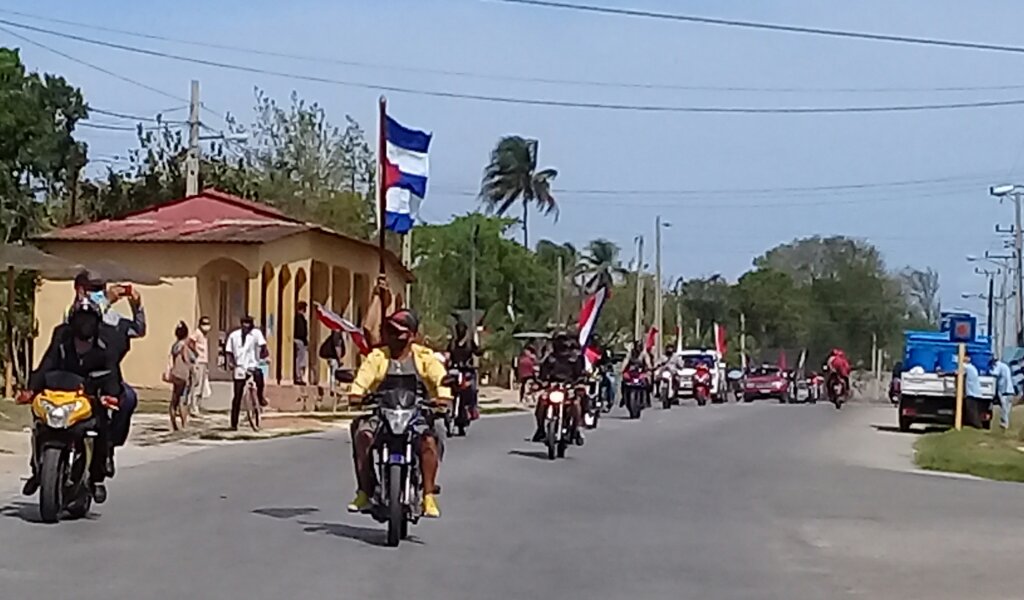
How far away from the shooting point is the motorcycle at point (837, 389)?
5688cm

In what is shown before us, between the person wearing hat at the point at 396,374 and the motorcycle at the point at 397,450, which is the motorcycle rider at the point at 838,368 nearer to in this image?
the person wearing hat at the point at 396,374

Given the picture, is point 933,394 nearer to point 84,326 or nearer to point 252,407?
point 252,407

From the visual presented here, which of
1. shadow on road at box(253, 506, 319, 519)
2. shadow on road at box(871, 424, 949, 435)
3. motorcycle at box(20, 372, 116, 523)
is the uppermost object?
motorcycle at box(20, 372, 116, 523)

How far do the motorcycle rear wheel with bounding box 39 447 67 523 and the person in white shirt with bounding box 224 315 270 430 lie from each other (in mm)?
12495

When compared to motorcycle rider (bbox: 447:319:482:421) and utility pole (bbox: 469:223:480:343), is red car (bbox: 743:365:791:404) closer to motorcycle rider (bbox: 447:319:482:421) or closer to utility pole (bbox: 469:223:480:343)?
utility pole (bbox: 469:223:480:343)

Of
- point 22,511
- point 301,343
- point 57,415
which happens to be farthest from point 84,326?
point 301,343

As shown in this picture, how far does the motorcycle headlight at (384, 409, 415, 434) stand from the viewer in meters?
13.3

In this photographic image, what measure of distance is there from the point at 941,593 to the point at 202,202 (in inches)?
1328

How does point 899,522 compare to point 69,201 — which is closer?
point 899,522

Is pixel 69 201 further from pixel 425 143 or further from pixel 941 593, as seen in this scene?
pixel 941 593

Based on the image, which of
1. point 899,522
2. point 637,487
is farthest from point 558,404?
point 899,522

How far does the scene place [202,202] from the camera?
144 feet

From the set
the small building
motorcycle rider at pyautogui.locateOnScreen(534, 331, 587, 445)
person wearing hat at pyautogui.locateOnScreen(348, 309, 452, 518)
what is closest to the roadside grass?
motorcycle rider at pyautogui.locateOnScreen(534, 331, 587, 445)

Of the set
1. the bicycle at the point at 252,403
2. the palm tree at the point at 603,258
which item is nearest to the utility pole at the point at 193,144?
the bicycle at the point at 252,403
